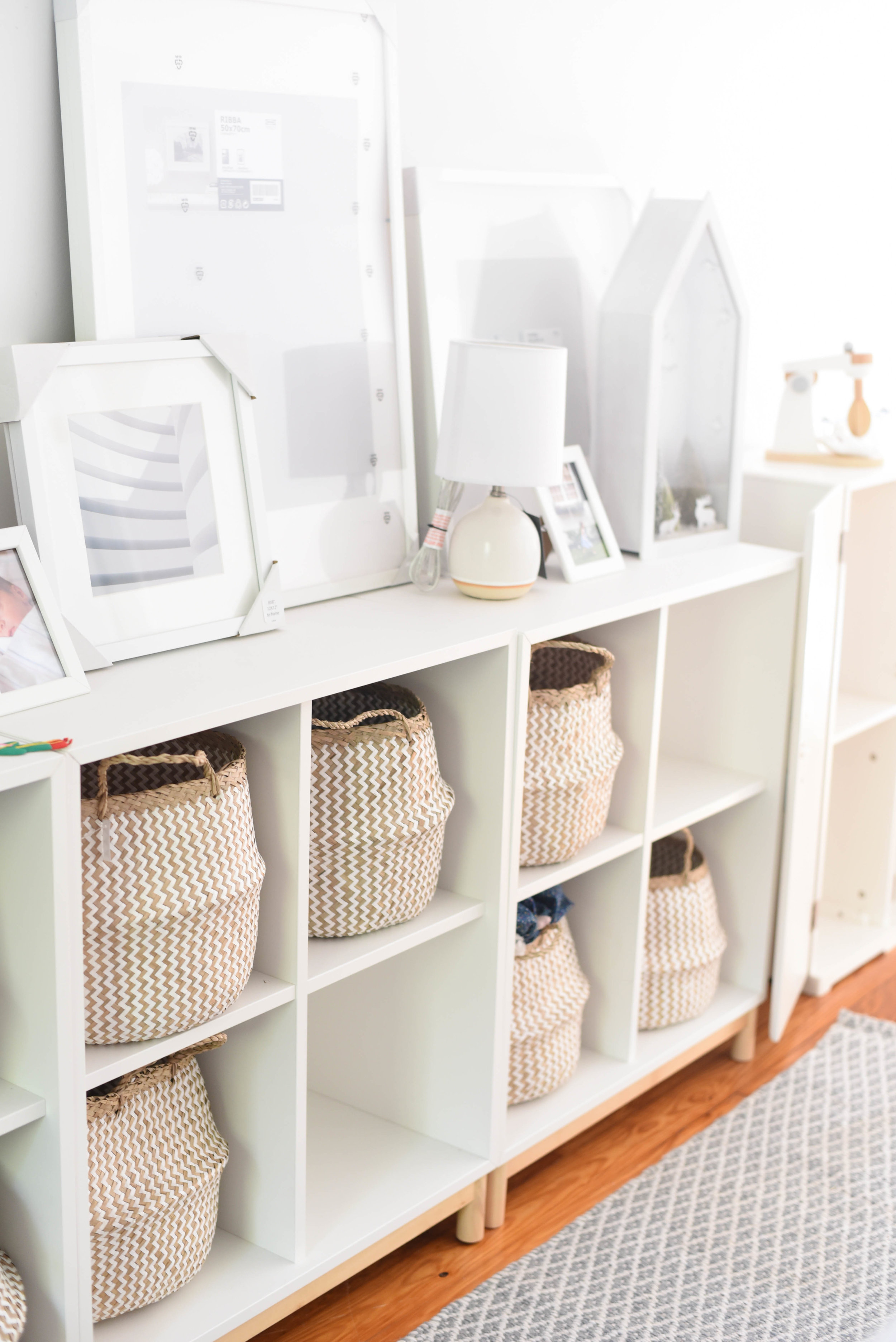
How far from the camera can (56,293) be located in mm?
1506

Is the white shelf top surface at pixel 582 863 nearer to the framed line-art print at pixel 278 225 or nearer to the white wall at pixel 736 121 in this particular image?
the framed line-art print at pixel 278 225

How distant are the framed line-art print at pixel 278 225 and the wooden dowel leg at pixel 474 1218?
0.79 m

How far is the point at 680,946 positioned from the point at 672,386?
2.79 feet

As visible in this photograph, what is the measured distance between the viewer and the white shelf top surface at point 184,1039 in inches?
51.0

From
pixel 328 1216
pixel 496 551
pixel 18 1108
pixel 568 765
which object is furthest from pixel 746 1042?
pixel 18 1108

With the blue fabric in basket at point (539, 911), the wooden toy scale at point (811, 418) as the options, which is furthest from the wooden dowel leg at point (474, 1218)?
the wooden toy scale at point (811, 418)

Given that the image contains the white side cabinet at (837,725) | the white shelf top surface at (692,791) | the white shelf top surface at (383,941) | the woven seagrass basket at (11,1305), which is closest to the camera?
the woven seagrass basket at (11,1305)

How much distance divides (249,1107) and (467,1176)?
0.36 metres

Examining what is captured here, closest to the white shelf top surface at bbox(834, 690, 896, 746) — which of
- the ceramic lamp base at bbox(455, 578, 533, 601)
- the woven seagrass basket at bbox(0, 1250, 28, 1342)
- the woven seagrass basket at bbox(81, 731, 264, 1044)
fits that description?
the ceramic lamp base at bbox(455, 578, 533, 601)

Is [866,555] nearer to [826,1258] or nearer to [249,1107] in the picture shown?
[826,1258]

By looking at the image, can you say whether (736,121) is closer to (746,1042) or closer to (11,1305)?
(746,1042)

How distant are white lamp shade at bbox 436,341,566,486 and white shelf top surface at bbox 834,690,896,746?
37.3 inches

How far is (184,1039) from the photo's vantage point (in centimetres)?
136

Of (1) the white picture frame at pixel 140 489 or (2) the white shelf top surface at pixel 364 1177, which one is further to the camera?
(2) the white shelf top surface at pixel 364 1177
